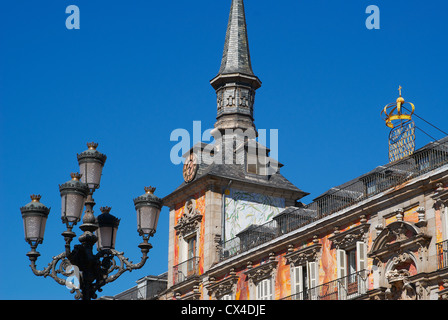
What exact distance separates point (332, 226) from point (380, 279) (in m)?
3.79

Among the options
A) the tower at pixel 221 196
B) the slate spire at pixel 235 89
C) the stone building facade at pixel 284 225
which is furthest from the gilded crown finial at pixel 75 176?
the slate spire at pixel 235 89

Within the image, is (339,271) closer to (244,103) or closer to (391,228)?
(391,228)

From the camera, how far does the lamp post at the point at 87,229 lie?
20469 millimetres

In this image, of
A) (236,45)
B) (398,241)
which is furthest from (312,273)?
(236,45)

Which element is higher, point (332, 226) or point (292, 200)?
point (292, 200)

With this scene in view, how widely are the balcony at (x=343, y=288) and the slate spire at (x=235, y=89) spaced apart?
48.5 ft

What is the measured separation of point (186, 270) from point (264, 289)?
20.8ft

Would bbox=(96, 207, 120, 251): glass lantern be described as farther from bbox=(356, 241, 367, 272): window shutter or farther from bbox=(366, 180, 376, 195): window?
bbox=(366, 180, 376, 195): window

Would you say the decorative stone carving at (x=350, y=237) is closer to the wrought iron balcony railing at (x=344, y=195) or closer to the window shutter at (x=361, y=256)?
the window shutter at (x=361, y=256)

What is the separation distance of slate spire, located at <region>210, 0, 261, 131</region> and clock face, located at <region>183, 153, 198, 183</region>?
325cm

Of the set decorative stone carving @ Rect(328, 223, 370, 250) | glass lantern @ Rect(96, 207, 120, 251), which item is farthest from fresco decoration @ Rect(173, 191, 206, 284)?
glass lantern @ Rect(96, 207, 120, 251)

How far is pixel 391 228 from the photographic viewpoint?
35.5m
